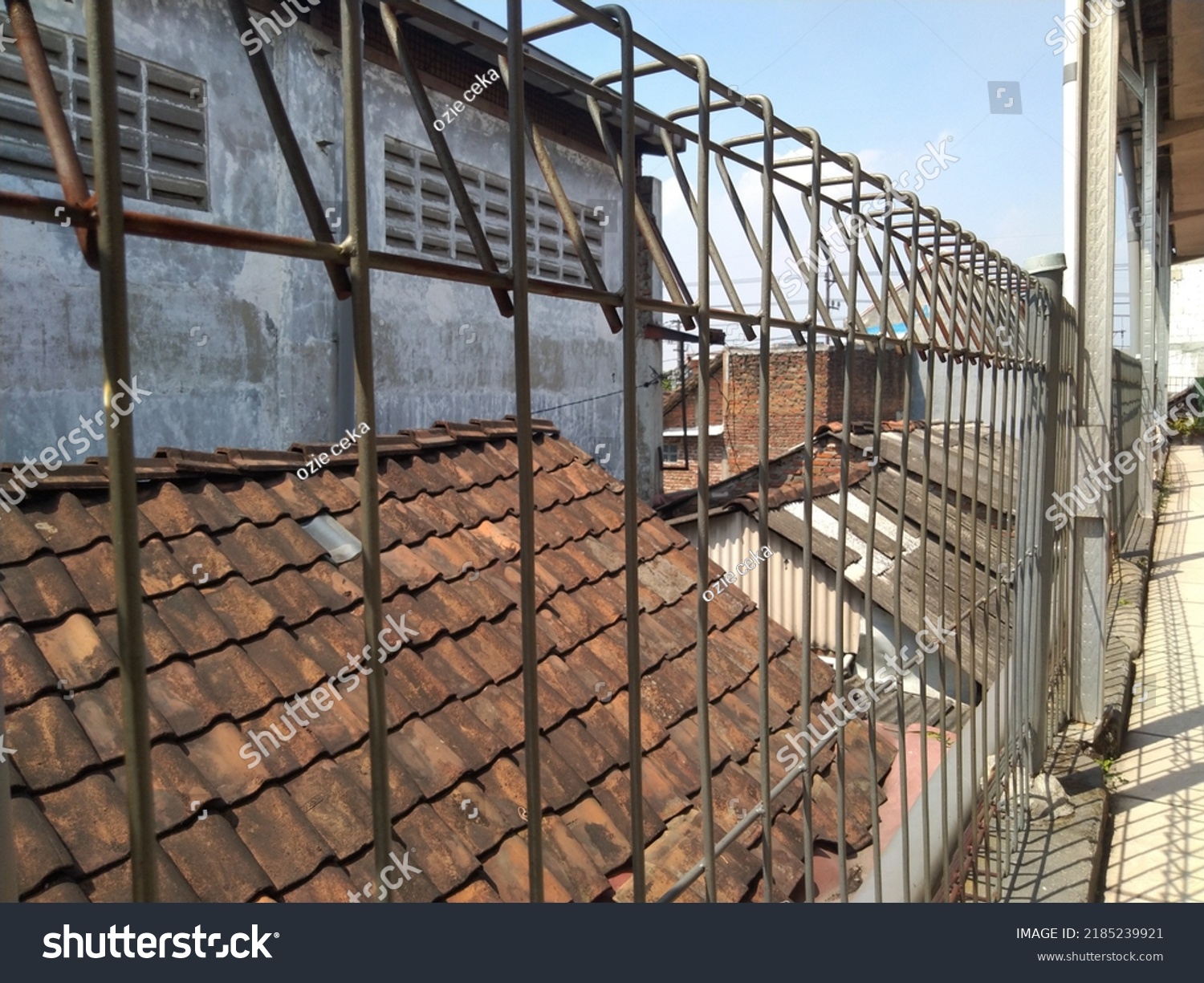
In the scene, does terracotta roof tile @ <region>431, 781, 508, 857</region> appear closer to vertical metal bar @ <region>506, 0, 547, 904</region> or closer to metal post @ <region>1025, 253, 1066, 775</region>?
vertical metal bar @ <region>506, 0, 547, 904</region>

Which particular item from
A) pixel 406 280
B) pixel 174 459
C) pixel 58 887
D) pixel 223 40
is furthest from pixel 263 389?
pixel 58 887

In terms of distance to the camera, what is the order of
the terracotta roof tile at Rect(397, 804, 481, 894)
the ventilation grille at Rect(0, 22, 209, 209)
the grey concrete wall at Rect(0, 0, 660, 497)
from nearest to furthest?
the terracotta roof tile at Rect(397, 804, 481, 894)
the ventilation grille at Rect(0, 22, 209, 209)
the grey concrete wall at Rect(0, 0, 660, 497)

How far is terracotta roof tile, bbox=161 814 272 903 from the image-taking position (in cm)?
225

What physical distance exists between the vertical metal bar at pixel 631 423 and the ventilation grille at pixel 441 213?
20.1ft

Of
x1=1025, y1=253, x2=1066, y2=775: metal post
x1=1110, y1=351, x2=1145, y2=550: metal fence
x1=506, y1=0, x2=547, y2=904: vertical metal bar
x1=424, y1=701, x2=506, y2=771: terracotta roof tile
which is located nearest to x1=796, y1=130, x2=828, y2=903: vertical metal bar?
x1=506, y1=0, x2=547, y2=904: vertical metal bar

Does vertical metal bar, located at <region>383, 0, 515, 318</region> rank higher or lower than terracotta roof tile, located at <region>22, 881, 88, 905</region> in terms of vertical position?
higher

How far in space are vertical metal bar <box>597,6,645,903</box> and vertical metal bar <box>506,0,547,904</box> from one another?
16 centimetres

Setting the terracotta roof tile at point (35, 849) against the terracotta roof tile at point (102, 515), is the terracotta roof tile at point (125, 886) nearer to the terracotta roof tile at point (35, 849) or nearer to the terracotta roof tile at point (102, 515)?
the terracotta roof tile at point (35, 849)

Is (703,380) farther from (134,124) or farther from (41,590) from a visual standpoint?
(134,124)

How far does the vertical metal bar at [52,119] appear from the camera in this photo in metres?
0.63

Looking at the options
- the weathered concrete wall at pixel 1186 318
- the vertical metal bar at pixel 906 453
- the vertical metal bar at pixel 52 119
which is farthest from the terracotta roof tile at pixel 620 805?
the weathered concrete wall at pixel 1186 318

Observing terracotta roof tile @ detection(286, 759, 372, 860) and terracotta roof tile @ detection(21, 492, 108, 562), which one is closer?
terracotta roof tile @ detection(286, 759, 372, 860)

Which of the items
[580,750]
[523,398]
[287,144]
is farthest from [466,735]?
[287,144]
